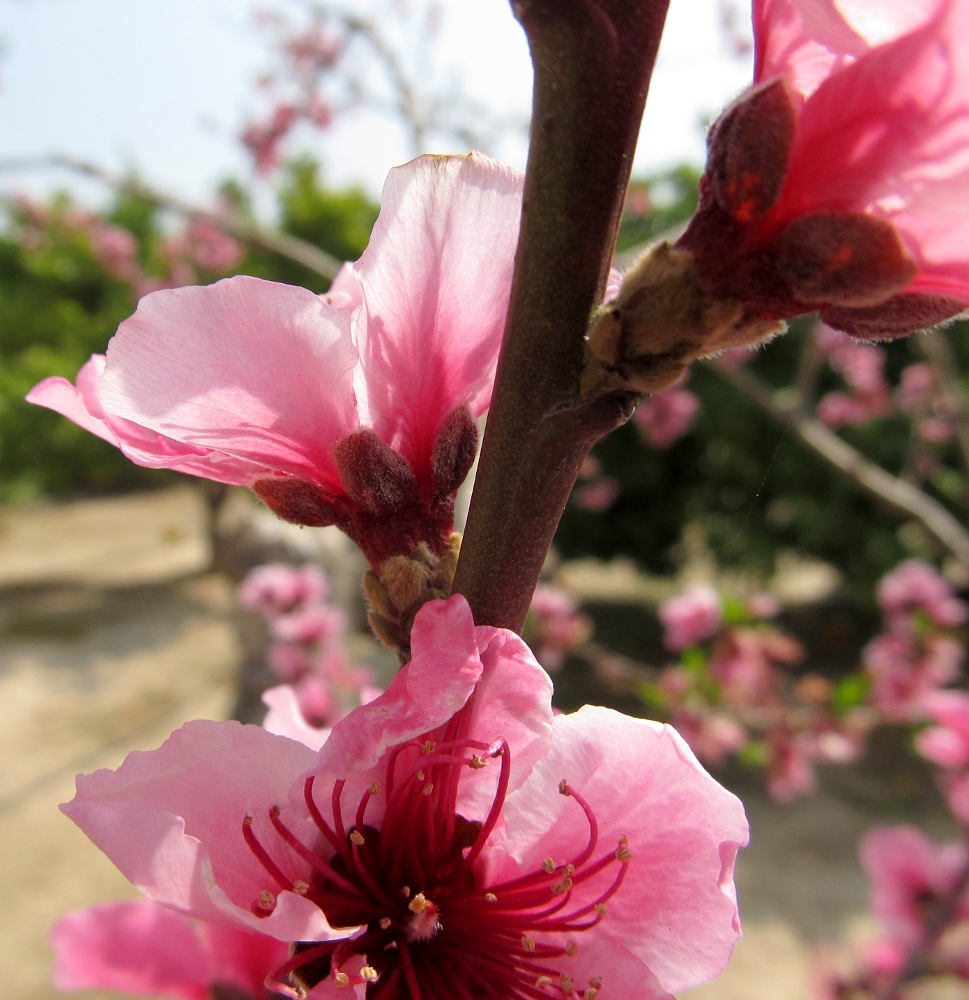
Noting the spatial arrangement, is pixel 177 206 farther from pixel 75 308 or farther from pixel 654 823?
pixel 75 308

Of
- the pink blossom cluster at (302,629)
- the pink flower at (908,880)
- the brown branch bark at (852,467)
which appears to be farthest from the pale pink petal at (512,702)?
the pink blossom cluster at (302,629)

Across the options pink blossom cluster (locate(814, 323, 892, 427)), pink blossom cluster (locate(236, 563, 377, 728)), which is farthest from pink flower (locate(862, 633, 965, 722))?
pink blossom cluster (locate(236, 563, 377, 728))

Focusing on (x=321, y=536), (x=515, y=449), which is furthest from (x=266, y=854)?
(x=321, y=536)

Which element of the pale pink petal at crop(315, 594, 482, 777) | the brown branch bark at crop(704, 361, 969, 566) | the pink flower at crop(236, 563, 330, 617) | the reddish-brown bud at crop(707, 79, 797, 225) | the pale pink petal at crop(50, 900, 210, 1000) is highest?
the reddish-brown bud at crop(707, 79, 797, 225)

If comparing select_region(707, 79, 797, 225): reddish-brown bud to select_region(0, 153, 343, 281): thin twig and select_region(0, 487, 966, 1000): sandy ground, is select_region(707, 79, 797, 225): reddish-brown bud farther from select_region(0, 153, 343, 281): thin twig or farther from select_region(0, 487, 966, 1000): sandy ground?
select_region(0, 487, 966, 1000): sandy ground

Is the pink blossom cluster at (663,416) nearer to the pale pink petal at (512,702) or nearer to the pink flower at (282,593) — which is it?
the pink flower at (282,593)

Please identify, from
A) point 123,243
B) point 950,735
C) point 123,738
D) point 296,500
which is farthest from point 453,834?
point 123,243

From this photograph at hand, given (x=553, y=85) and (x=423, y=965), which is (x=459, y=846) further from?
(x=553, y=85)
